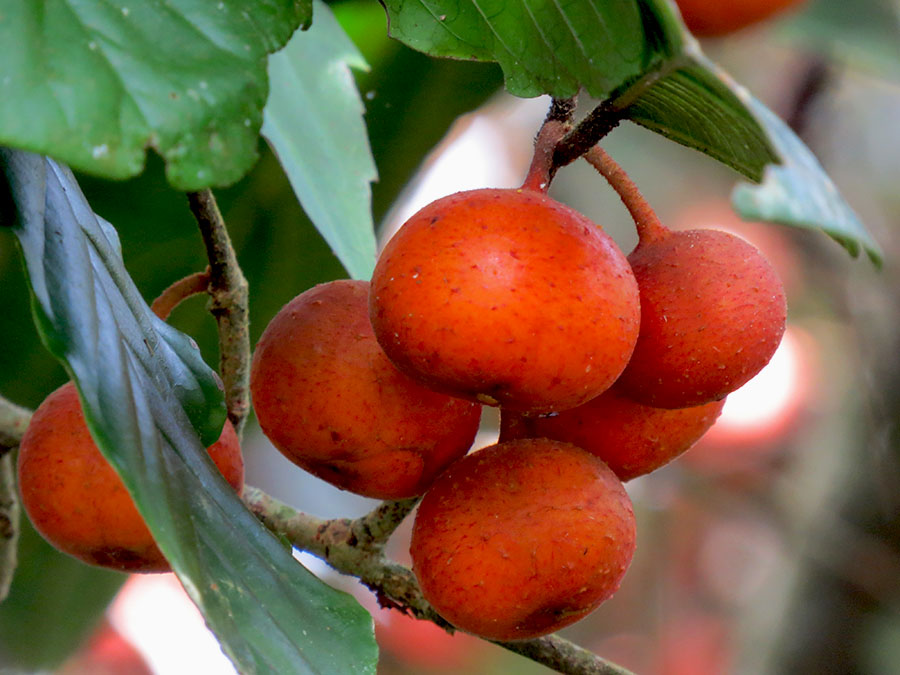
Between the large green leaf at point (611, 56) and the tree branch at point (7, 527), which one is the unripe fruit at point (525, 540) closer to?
the large green leaf at point (611, 56)

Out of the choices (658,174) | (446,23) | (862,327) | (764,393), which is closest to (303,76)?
(446,23)

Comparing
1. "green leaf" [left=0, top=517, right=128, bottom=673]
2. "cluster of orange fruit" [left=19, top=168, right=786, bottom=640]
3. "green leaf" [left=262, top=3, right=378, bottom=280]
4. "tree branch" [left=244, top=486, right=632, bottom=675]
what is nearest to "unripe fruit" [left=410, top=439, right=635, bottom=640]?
"cluster of orange fruit" [left=19, top=168, right=786, bottom=640]

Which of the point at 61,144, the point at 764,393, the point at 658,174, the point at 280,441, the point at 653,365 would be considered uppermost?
the point at 61,144

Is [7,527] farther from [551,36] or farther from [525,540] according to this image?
[551,36]

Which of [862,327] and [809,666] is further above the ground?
[862,327]

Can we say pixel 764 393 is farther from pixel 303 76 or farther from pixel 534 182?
pixel 534 182

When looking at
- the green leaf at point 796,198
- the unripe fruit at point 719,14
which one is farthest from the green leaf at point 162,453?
the unripe fruit at point 719,14

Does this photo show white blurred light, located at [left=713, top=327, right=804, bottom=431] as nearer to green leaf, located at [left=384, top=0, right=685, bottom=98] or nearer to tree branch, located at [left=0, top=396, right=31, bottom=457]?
tree branch, located at [left=0, top=396, right=31, bottom=457]
